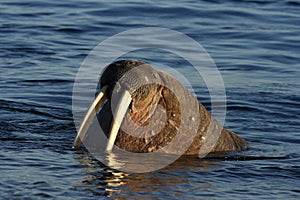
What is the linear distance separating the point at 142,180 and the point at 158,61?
6533 millimetres

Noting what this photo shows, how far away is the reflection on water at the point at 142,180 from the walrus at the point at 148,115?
0.75 ft

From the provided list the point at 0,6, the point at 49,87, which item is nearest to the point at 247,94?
the point at 49,87

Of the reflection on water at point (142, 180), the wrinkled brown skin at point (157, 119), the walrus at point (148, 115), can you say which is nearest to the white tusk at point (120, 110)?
the walrus at point (148, 115)

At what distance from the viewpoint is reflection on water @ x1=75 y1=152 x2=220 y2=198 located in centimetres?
646

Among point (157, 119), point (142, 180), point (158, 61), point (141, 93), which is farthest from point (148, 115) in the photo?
point (158, 61)

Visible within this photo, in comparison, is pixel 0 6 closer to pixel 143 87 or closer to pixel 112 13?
pixel 112 13

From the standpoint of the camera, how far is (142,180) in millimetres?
6848

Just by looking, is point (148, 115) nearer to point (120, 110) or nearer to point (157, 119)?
point (157, 119)

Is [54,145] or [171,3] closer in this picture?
[54,145]

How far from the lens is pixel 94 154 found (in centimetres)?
741

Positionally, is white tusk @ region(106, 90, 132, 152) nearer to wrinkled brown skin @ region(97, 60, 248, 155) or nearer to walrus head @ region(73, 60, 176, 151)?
walrus head @ region(73, 60, 176, 151)

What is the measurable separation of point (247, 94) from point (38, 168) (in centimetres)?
501

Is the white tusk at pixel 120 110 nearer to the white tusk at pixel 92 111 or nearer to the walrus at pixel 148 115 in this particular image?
the walrus at pixel 148 115

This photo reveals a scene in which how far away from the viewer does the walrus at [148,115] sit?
6867mm
